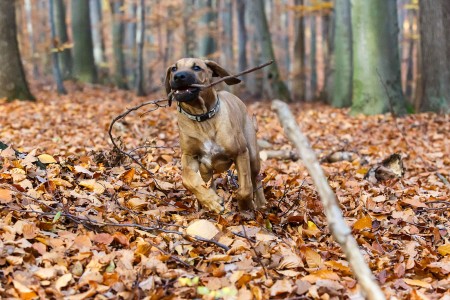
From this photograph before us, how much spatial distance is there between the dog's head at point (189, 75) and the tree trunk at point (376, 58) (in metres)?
8.73

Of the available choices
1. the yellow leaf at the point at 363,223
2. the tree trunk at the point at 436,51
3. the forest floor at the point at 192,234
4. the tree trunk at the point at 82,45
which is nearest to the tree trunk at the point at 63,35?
the tree trunk at the point at 82,45

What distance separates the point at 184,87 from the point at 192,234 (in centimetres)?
121

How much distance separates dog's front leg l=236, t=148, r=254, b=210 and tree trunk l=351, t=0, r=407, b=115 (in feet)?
28.7

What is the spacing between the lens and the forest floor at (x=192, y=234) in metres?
3.45

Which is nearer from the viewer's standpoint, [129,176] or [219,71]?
[219,71]

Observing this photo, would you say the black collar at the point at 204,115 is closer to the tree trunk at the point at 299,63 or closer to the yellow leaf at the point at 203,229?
the yellow leaf at the point at 203,229

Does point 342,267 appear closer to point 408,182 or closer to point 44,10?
point 408,182

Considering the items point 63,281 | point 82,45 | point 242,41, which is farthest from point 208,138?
point 242,41

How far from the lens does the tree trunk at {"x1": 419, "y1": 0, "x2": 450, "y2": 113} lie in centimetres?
1248

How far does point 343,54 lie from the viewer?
16.6 meters

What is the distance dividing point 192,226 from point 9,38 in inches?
407

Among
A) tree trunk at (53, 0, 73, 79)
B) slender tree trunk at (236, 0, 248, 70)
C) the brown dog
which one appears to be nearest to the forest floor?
the brown dog

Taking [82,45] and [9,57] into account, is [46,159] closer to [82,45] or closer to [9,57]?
[9,57]

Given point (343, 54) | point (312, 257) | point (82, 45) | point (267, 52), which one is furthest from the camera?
point (82, 45)
